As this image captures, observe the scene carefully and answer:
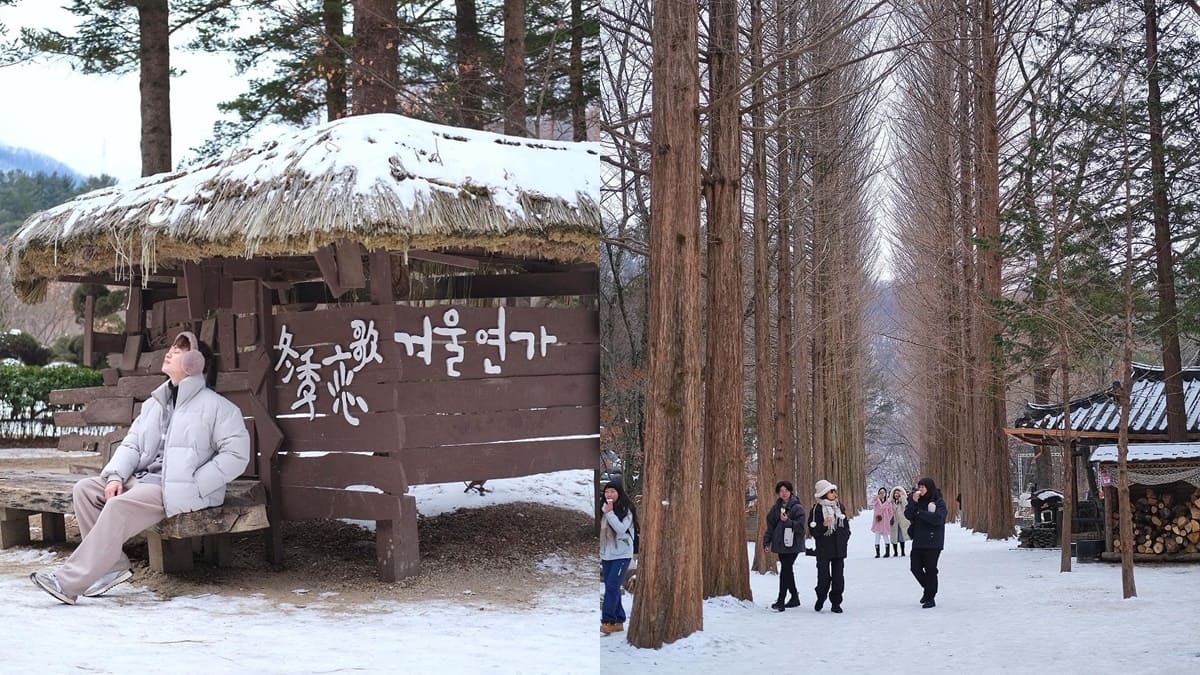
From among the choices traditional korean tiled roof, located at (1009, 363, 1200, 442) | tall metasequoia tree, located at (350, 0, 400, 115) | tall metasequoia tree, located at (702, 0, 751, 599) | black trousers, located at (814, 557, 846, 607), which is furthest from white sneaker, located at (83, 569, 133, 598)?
traditional korean tiled roof, located at (1009, 363, 1200, 442)

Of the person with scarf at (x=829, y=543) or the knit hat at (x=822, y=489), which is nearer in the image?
the person with scarf at (x=829, y=543)

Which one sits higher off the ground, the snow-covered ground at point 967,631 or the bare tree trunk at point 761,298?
the bare tree trunk at point 761,298

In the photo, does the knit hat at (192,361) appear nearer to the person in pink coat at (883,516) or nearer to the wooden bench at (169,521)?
the wooden bench at (169,521)

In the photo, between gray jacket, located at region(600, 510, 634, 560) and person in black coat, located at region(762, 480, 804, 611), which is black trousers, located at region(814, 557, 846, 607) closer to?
person in black coat, located at region(762, 480, 804, 611)

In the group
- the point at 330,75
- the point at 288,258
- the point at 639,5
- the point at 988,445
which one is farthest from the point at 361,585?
the point at 988,445

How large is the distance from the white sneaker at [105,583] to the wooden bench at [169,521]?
387 mm

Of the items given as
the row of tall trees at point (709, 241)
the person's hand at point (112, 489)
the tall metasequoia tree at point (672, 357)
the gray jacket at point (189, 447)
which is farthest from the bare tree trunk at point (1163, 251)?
the person's hand at point (112, 489)

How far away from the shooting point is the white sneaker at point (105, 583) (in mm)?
7441

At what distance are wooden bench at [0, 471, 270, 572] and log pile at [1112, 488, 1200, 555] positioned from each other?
1207cm

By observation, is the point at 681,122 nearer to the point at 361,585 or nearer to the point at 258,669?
the point at 361,585

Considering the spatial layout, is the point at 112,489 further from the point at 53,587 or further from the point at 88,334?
the point at 88,334

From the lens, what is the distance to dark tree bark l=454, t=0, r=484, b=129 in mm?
14719

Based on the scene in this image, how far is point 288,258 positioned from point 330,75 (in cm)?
503

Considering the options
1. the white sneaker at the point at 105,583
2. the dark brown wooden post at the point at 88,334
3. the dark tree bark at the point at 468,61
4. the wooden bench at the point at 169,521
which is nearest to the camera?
the white sneaker at the point at 105,583
